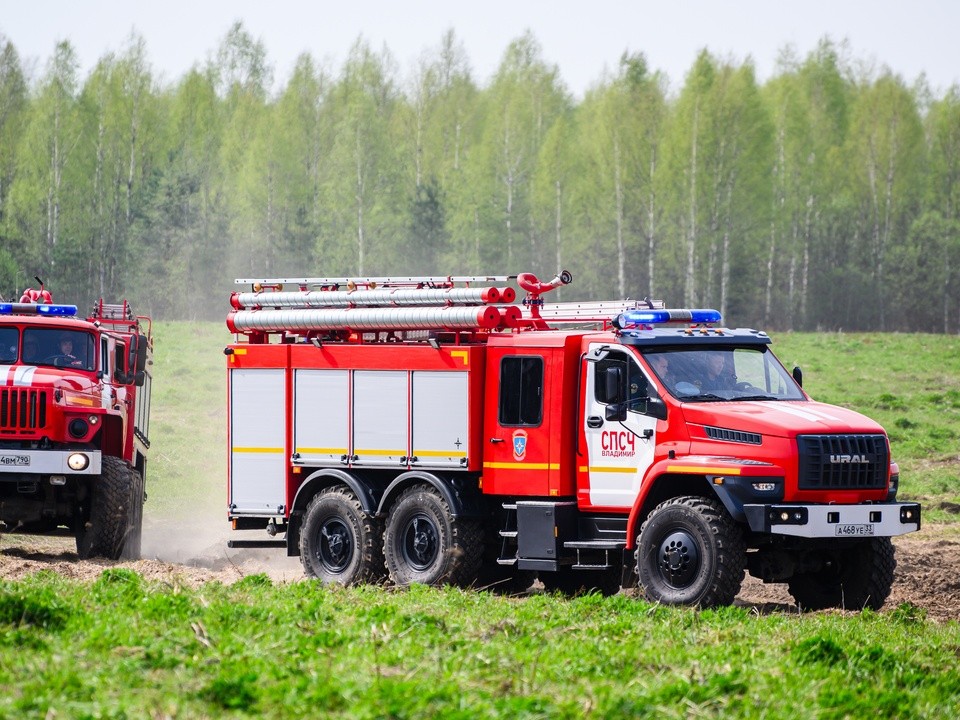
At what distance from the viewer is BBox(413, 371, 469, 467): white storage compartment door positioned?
48.9ft

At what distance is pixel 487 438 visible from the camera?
14.8 meters

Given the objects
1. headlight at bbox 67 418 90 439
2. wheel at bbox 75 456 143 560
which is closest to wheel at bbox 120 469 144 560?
wheel at bbox 75 456 143 560

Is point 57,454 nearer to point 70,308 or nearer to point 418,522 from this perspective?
point 70,308

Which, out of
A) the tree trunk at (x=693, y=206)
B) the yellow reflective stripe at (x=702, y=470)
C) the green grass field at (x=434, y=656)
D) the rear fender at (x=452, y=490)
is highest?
the tree trunk at (x=693, y=206)

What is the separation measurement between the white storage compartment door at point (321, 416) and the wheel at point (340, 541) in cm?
44

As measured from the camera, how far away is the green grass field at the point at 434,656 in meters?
7.75

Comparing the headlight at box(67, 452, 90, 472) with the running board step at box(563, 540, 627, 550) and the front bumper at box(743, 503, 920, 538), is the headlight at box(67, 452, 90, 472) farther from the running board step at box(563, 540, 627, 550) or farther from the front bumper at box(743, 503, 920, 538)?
the front bumper at box(743, 503, 920, 538)

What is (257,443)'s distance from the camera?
643 inches

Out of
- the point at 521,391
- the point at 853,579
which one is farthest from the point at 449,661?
the point at 521,391

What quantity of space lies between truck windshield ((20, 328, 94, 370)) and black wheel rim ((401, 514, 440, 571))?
5.01 m

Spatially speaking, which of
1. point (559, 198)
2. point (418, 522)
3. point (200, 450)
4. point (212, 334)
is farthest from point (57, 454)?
point (559, 198)

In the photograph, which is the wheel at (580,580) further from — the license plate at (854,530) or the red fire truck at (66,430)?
the red fire truck at (66,430)

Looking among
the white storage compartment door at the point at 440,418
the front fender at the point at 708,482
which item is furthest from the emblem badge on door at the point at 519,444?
the front fender at the point at 708,482

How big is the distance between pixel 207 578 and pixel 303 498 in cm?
209
